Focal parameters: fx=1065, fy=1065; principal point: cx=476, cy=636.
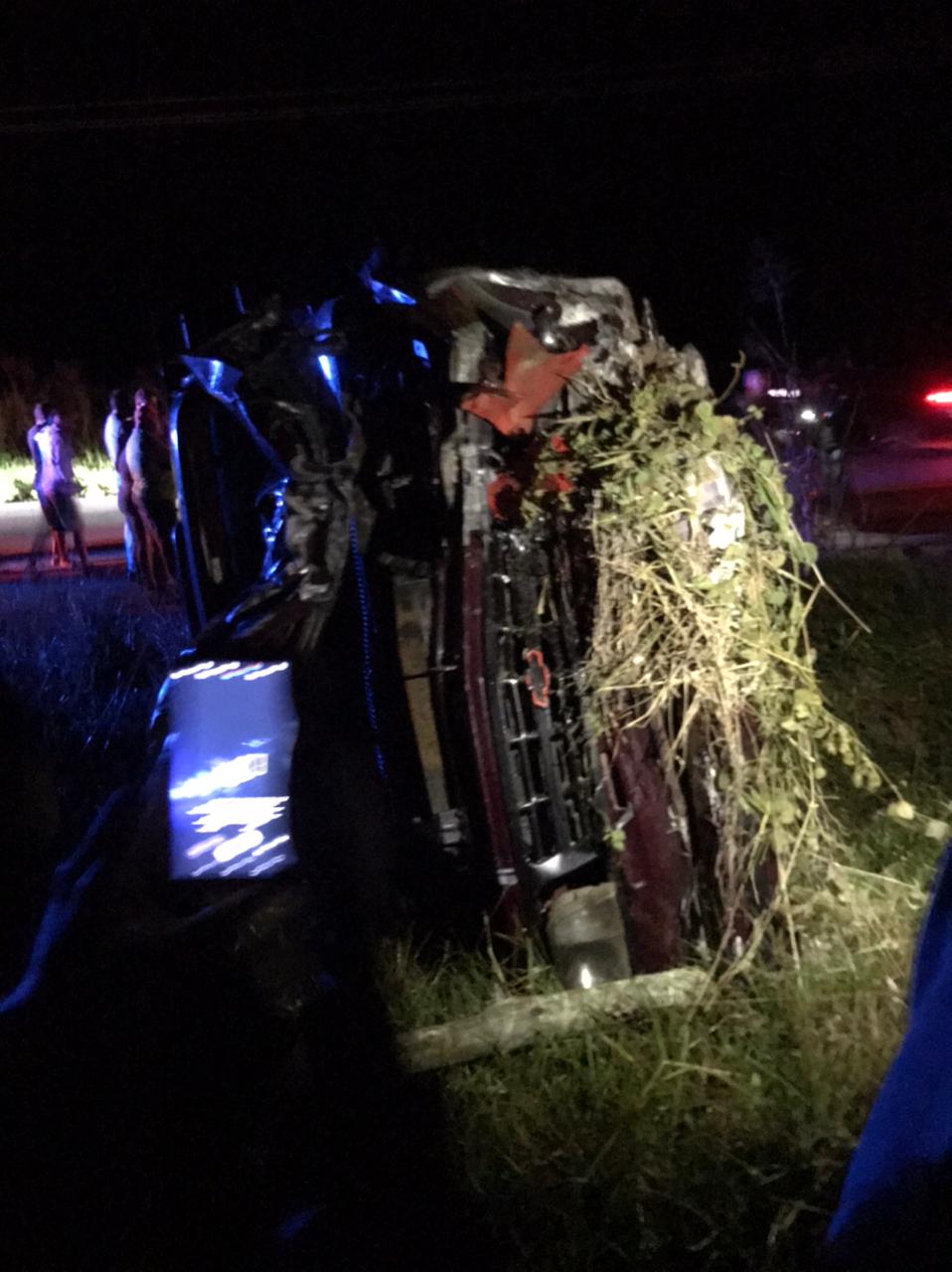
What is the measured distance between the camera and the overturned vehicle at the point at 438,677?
333cm

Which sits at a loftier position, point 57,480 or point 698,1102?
point 57,480

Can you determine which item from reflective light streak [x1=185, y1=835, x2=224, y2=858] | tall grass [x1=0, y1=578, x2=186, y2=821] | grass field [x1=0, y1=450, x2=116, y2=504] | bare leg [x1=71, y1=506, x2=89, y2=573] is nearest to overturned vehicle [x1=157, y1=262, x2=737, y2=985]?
reflective light streak [x1=185, y1=835, x2=224, y2=858]

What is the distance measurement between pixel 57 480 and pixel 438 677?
30.0ft

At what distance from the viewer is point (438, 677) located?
344cm

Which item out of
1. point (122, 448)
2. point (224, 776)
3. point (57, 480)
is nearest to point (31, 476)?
point (57, 480)

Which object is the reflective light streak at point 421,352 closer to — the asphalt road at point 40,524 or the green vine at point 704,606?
A: the green vine at point 704,606

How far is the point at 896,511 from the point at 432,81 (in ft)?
21.0

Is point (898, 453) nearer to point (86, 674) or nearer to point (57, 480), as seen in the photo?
point (86, 674)

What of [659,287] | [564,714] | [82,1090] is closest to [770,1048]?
[564,714]

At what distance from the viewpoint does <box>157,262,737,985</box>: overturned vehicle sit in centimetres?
333

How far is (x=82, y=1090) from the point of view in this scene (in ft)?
9.33

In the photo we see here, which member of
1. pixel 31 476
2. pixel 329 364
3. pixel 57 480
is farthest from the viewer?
pixel 31 476

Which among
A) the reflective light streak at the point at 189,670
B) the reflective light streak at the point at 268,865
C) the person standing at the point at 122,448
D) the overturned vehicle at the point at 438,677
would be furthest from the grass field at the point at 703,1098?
the person standing at the point at 122,448

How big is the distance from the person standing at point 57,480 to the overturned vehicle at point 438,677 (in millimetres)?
8026
